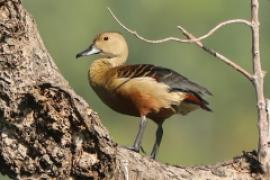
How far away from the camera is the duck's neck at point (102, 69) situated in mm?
8578

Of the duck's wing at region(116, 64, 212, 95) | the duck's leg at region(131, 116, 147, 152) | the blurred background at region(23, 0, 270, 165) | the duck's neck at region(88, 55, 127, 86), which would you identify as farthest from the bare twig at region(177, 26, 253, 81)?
the blurred background at region(23, 0, 270, 165)

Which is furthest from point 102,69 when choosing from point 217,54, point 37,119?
point 37,119

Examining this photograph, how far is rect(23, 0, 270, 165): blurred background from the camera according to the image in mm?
32656

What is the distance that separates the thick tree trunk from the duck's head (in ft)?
12.2

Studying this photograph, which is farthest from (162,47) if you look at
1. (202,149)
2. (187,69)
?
(202,149)

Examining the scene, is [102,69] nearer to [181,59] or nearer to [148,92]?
[148,92]

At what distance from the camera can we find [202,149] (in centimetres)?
3142

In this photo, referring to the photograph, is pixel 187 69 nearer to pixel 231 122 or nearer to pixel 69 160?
pixel 231 122

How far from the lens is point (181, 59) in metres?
39.8

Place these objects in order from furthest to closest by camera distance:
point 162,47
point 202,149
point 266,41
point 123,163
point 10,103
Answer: point 162,47
point 266,41
point 202,149
point 123,163
point 10,103

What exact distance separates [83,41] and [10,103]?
34.4 metres

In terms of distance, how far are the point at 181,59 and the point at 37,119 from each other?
3451 cm

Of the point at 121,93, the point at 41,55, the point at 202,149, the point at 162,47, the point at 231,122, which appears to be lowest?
the point at 41,55

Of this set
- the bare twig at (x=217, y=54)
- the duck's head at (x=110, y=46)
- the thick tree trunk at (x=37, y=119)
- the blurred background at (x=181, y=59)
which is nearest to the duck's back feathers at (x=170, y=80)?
the duck's head at (x=110, y=46)
